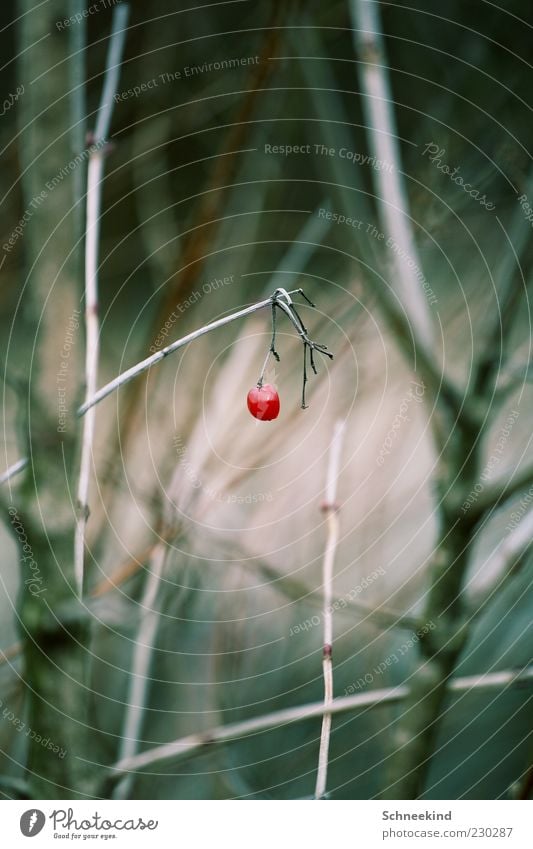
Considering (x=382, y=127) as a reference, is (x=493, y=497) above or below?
below

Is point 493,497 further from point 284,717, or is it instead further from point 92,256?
point 92,256

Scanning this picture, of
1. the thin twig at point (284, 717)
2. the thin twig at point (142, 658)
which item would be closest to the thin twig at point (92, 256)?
the thin twig at point (142, 658)

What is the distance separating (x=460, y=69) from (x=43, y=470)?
2.11 feet

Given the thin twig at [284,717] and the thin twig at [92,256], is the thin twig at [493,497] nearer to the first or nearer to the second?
the thin twig at [284,717]

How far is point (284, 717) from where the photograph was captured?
2.16 ft

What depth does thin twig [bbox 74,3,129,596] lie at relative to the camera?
2.07ft

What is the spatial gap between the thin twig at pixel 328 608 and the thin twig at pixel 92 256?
0.78ft

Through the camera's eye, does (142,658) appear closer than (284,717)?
No

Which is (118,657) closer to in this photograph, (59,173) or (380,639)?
(380,639)

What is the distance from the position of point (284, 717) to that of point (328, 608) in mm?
110

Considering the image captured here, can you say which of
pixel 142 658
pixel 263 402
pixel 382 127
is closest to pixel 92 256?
pixel 263 402

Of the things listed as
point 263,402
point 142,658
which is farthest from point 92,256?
point 142,658

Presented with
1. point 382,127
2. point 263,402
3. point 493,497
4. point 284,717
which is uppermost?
point 382,127
